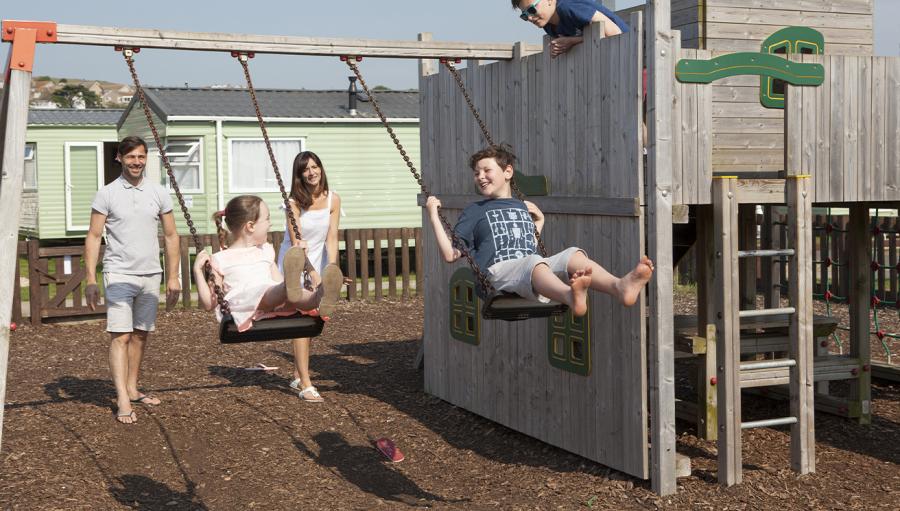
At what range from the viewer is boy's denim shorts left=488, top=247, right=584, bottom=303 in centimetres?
568

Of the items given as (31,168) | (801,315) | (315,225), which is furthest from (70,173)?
(801,315)

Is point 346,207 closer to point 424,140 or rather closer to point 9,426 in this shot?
point 424,140

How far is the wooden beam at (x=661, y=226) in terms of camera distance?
6.28 meters

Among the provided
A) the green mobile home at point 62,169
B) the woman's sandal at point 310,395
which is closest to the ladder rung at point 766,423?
the woman's sandal at point 310,395

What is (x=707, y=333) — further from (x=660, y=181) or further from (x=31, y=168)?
(x=31, y=168)

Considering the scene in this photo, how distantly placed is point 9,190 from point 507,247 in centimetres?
276

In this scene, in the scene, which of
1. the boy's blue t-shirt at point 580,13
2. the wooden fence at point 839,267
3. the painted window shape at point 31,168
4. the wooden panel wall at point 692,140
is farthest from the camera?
the painted window shape at point 31,168

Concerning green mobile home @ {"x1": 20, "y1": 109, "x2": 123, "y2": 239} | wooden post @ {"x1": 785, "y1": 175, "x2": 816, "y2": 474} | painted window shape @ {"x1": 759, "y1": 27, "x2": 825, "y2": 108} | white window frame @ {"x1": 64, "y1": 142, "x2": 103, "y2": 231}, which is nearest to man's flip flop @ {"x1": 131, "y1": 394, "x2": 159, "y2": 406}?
wooden post @ {"x1": 785, "y1": 175, "x2": 816, "y2": 474}

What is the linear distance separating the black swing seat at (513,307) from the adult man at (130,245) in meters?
2.99

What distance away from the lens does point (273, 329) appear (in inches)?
229

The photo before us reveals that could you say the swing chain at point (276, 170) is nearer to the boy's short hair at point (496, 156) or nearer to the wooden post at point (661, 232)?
the boy's short hair at point (496, 156)

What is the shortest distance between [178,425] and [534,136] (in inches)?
144

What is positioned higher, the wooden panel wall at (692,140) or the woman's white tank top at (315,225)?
the wooden panel wall at (692,140)

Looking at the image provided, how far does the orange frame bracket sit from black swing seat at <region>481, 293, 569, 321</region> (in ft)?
9.41
